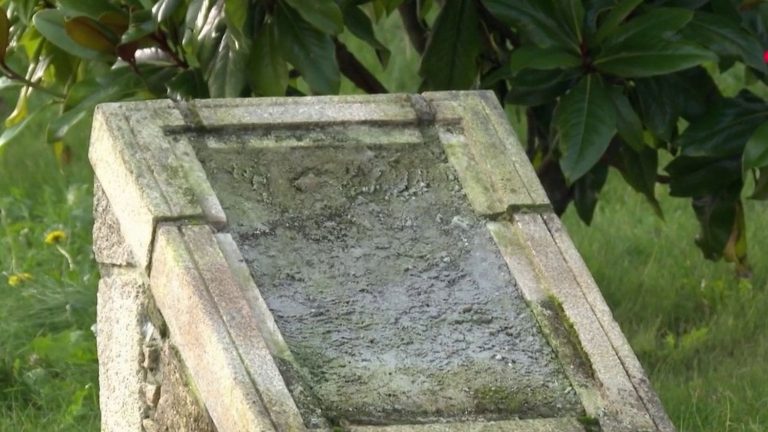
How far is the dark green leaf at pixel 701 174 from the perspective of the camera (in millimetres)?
3627

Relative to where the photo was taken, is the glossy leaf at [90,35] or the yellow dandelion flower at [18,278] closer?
the glossy leaf at [90,35]

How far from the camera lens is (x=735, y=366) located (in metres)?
4.64

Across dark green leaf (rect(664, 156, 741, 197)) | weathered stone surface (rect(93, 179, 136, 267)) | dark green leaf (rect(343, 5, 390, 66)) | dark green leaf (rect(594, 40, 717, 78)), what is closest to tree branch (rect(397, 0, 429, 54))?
dark green leaf (rect(343, 5, 390, 66))

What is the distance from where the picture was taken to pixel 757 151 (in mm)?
3188

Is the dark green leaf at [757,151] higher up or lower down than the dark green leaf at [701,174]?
higher up

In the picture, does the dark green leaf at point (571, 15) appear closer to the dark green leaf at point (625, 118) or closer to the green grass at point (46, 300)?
the dark green leaf at point (625, 118)

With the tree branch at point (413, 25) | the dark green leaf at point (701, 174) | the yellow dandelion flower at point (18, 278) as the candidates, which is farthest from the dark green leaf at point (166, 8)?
the yellow dandelion flower at point (18, 278)

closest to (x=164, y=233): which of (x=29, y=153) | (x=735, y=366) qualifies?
(x=735, y=366)

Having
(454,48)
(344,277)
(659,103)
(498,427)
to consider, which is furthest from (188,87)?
(498,427)

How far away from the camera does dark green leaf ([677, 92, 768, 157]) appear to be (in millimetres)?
3463

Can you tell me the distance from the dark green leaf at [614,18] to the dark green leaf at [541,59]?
7cm

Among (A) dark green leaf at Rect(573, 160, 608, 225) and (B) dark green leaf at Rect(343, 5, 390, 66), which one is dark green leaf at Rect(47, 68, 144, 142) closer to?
(B) dark green leaf at Rect(343, 5, 390, 66)

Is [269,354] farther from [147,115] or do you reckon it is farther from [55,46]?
[55,46]

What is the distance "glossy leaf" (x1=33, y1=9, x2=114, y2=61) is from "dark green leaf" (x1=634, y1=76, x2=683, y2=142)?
125cm
